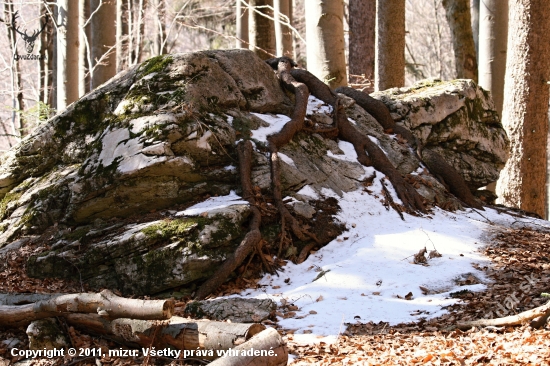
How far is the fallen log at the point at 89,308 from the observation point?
398 cm

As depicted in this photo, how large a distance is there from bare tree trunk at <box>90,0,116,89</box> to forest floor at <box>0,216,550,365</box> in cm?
651

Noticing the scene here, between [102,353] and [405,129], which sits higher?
[405,129]

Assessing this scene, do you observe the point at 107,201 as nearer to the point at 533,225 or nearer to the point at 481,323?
the point at 481,323

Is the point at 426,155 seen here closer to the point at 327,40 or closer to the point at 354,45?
the point at 327,40

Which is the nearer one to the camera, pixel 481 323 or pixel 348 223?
pixel 481 323

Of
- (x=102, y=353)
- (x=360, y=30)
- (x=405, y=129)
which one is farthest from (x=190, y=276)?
(x=360, y=30)

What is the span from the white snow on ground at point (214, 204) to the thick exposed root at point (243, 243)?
15 cm

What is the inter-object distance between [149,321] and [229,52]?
5013 mm

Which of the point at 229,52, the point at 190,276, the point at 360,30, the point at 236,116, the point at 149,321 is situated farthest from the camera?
the point at 360,30

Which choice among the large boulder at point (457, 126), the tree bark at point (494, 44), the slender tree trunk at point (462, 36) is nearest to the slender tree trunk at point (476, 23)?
the slender tree trunk at point (462, 36)

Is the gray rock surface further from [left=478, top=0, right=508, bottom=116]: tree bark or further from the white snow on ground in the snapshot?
[left=478, top=0, right=508, bottom=116]: tree bark

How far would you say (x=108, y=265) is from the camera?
5988 millimetres

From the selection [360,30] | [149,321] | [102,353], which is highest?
[360,30]

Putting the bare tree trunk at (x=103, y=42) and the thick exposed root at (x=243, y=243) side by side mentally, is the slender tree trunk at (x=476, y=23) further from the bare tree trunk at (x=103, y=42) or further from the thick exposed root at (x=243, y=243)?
the thick exposed root at (x=243, y=243)
